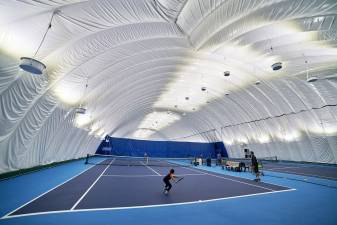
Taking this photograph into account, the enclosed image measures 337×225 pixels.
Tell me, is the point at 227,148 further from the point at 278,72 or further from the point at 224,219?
the point at 224,219

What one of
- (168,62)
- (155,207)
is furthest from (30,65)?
(168,62)

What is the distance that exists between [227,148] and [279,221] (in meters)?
41.5

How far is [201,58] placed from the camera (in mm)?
20234

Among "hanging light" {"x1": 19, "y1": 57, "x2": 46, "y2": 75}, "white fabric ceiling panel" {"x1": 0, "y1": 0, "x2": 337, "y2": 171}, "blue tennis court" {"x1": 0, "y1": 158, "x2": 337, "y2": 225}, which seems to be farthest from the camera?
"white fabric ceiling panel" {"x1": 0, "y1": 0, "x2": 337, "y2": 171}

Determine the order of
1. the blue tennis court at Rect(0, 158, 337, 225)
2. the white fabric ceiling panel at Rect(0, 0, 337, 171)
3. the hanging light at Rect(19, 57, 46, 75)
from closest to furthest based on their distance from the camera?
the blue tennis court at Rect(0, 158, 337, 225), the hanging light at Rect(19, 57, 46, 75), the white fabric ceiling panel at Rect(0, 0, 337, 171)

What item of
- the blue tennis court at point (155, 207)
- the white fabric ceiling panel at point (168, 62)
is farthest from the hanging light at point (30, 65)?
the blue tennis court at point (155, 207)

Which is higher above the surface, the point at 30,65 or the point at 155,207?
the point at 30,65

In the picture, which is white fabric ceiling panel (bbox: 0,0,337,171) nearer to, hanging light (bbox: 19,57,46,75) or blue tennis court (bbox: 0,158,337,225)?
hanging light (bbox: 19,57,46,75)

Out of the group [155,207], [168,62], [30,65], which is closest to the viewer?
[30,65]

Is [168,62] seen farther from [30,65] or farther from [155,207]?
[155,207]

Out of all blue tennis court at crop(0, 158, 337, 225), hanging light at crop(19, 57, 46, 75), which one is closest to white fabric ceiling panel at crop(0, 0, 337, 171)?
hanging light at crop(19, 57, 46, 75)

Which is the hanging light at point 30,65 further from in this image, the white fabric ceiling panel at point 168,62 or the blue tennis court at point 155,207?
the blue tennis court at point 155,207

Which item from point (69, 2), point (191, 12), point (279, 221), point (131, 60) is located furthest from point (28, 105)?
point (279, 221)

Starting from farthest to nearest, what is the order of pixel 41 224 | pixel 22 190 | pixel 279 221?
pixel 22 190 → pixel 279 221 → pixel 41 224
